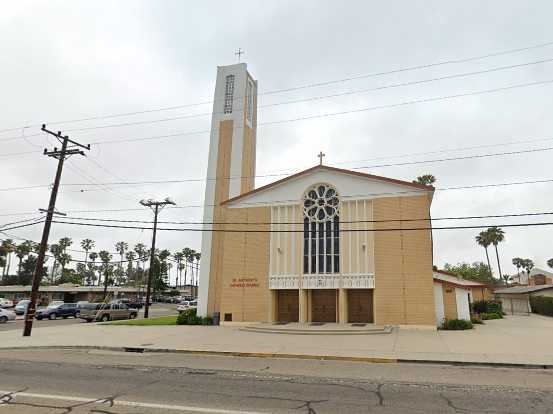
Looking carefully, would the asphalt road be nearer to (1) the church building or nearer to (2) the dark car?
(1) the church building

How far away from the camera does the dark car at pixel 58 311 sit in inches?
1508

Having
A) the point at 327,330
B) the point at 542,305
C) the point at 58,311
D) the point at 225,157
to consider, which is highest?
the point at 225,157

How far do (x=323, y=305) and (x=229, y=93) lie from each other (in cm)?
1992

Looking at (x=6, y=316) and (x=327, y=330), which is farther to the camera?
(x=6, y=316)

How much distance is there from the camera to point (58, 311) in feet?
130

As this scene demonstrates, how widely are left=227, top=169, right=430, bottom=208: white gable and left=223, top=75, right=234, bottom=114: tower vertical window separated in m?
9.48

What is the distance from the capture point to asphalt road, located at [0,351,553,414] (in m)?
7.45

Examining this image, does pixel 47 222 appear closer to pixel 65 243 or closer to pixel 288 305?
pixel 288 305

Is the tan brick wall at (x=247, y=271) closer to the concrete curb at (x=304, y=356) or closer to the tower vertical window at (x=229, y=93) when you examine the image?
the tower vertical window at (x=229, y=93)

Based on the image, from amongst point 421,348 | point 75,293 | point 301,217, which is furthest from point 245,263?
point 75,293

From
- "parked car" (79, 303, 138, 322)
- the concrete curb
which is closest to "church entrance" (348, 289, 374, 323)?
the concrete curb

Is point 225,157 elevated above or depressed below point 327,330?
above

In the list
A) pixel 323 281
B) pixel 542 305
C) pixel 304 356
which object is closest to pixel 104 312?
pixel 323 281

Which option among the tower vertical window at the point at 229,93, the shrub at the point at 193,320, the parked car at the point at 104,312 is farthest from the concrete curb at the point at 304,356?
the tower vertical window at the point at 229,93
